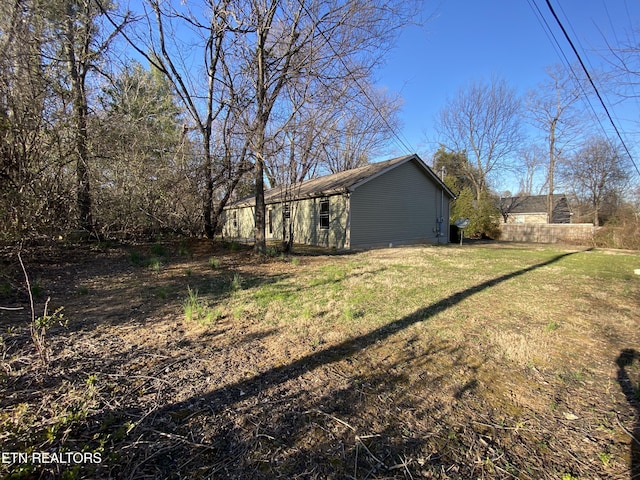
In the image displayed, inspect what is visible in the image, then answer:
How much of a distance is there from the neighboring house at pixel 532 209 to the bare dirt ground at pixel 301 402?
3354cm

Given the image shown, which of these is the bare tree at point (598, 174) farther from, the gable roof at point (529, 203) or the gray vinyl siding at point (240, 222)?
the gray vinyl siding at point (240, 222)

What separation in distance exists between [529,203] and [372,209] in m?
27.9

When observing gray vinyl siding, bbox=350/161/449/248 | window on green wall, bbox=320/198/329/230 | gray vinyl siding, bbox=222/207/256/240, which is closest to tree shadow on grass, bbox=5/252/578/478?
gray vinyl siding, bbox=350/161/449/248

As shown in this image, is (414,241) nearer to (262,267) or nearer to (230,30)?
(262,267)

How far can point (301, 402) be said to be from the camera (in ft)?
7.05

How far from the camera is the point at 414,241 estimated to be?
1625 centimetres

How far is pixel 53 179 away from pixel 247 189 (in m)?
8.17

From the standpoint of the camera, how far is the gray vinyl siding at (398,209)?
13.4 m

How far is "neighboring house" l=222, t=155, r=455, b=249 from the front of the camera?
13.2m

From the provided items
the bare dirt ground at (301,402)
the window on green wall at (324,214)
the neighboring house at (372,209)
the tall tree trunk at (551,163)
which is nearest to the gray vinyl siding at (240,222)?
the neighboring house at (372,209)

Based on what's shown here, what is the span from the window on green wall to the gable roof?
27.9 meters

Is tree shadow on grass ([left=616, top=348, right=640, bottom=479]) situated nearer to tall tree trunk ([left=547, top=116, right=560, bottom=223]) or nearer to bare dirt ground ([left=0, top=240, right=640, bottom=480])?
bare dirt ground ([left=0, top=240, right=640, bottom=480])

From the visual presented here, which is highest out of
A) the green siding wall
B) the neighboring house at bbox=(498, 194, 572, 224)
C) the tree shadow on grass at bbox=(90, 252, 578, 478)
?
the neighboring house at bbox=(498, 194, 572, 224)

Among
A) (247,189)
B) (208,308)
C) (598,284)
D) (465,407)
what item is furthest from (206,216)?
(598,284)
